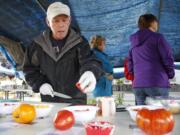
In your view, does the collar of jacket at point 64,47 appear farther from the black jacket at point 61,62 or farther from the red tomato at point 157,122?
the red tomato at point 157,122

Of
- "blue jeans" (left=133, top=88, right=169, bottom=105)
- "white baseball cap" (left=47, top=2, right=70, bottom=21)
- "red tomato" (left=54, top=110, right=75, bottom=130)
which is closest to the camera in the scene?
"red tomato" (left=54, top=110, right=75, bottom=130)

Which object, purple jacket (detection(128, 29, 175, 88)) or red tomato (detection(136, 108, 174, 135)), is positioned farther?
purple jacket (detection(128, 29, 175, 88))

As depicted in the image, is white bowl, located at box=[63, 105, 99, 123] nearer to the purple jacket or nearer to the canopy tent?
the purple jacket

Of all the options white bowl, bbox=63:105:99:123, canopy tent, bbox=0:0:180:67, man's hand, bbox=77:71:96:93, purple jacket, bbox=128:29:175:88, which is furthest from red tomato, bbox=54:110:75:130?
canopy tent, bbox=0:0:180:67

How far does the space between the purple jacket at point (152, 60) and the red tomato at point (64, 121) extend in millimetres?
1560

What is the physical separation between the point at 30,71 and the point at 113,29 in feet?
10.1

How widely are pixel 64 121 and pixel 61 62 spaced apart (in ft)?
3.26

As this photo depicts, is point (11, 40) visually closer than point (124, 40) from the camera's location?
No

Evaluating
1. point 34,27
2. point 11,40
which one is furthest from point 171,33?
point 11,40

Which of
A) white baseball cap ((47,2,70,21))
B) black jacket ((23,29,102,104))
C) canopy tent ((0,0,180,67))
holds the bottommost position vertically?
black jacket ((23,29,102,104))

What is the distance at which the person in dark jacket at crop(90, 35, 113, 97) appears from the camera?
3531 millimetres

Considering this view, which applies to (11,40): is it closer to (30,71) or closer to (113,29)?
(113,29)

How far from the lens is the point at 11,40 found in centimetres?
592

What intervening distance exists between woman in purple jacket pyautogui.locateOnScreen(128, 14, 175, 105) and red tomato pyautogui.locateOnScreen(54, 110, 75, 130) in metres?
1.50
